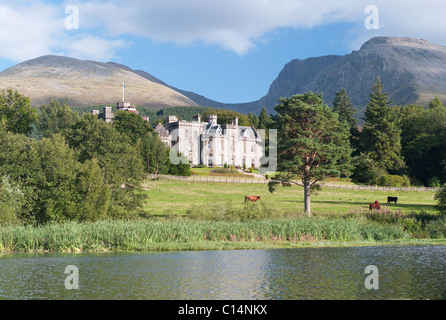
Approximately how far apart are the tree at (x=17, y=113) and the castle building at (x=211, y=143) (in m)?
31.5

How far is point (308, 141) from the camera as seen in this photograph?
156ft

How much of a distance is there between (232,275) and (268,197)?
40.3 meters

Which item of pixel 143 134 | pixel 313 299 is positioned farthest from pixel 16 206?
pixel 143 134

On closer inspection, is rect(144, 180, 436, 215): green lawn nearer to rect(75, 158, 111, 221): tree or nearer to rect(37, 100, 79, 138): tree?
rect(75, 158, 111, 221): tree

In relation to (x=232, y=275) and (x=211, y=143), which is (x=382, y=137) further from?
(x=232, y=275)

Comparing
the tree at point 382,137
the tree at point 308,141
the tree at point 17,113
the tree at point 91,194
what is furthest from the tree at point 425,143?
the tree at point 17,113

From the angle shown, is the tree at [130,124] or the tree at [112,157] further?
the tree at [130,124]

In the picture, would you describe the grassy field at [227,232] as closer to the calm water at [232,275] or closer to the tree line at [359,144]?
the calm water at [232,275]

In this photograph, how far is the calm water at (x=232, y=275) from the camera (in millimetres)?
19172

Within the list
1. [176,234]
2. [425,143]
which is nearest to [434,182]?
[425,143]

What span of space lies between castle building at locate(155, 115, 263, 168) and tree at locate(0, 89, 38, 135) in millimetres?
31469

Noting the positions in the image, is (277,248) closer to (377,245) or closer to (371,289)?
(377,245)

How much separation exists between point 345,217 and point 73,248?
24416mm

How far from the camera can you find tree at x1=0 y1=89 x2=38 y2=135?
90.5m
